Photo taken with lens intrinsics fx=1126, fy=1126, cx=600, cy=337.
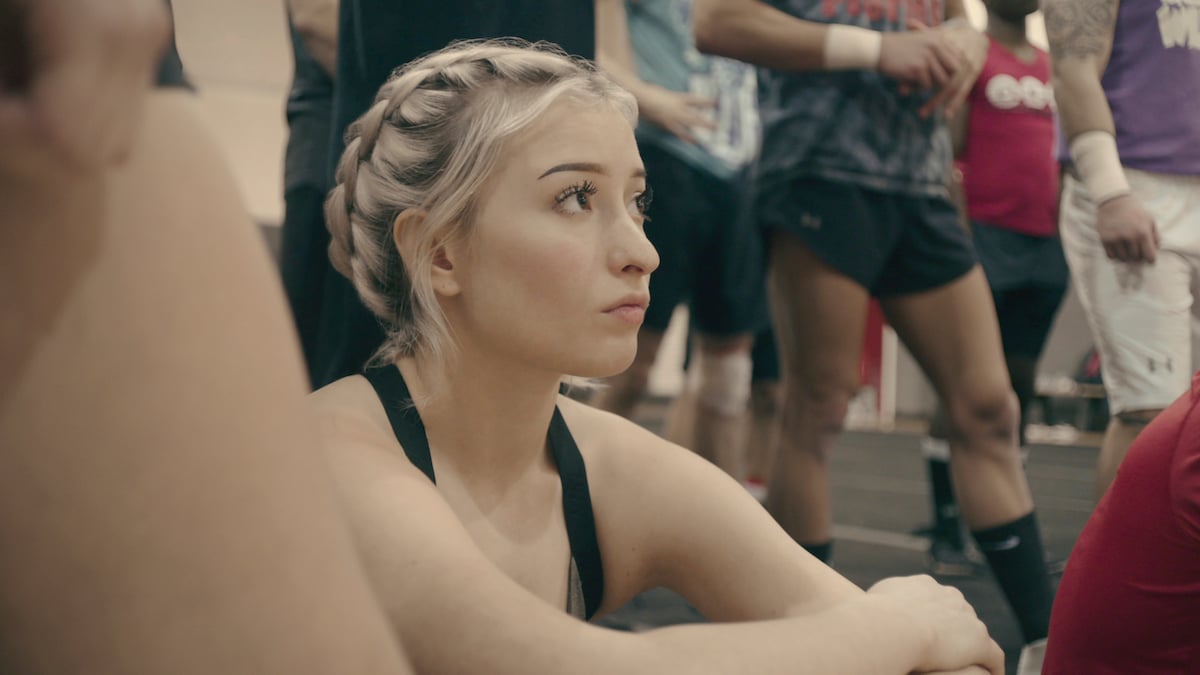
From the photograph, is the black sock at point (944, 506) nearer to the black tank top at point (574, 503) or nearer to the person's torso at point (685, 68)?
the person's torso at point (685, 68)

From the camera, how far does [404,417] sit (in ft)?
3.50

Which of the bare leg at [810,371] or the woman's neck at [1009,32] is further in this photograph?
the woman's neck at [1009,32]

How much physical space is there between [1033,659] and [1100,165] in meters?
0.85

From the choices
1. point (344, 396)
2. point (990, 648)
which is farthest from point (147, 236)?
point (990, 648)

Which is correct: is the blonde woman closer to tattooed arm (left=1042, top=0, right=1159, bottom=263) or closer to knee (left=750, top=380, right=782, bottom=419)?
tattooed arm (left=1042, top=0, right=1159, bottom=263)

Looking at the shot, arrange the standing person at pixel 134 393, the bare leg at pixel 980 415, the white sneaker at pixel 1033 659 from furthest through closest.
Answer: the bare leg at pixel 980 415 < the white sneaker at pixel 1033 659 < the standing person at pixel 134 393

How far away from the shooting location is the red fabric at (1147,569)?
118 centimetres

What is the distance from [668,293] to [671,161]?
0.29 m

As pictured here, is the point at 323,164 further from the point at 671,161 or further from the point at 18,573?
the point at 18,573

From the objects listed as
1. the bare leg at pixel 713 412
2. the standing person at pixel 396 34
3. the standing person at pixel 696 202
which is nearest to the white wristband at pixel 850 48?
the standing person at pixel 696 202

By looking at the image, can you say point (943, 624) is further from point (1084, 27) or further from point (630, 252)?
point (1084, 27)

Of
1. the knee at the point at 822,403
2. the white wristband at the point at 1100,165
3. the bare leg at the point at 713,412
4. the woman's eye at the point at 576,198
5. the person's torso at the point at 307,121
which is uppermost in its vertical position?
the woman's eye at the point at 576,198

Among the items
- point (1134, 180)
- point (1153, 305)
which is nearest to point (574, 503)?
point (1153, 305)

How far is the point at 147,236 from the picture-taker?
444 mm
